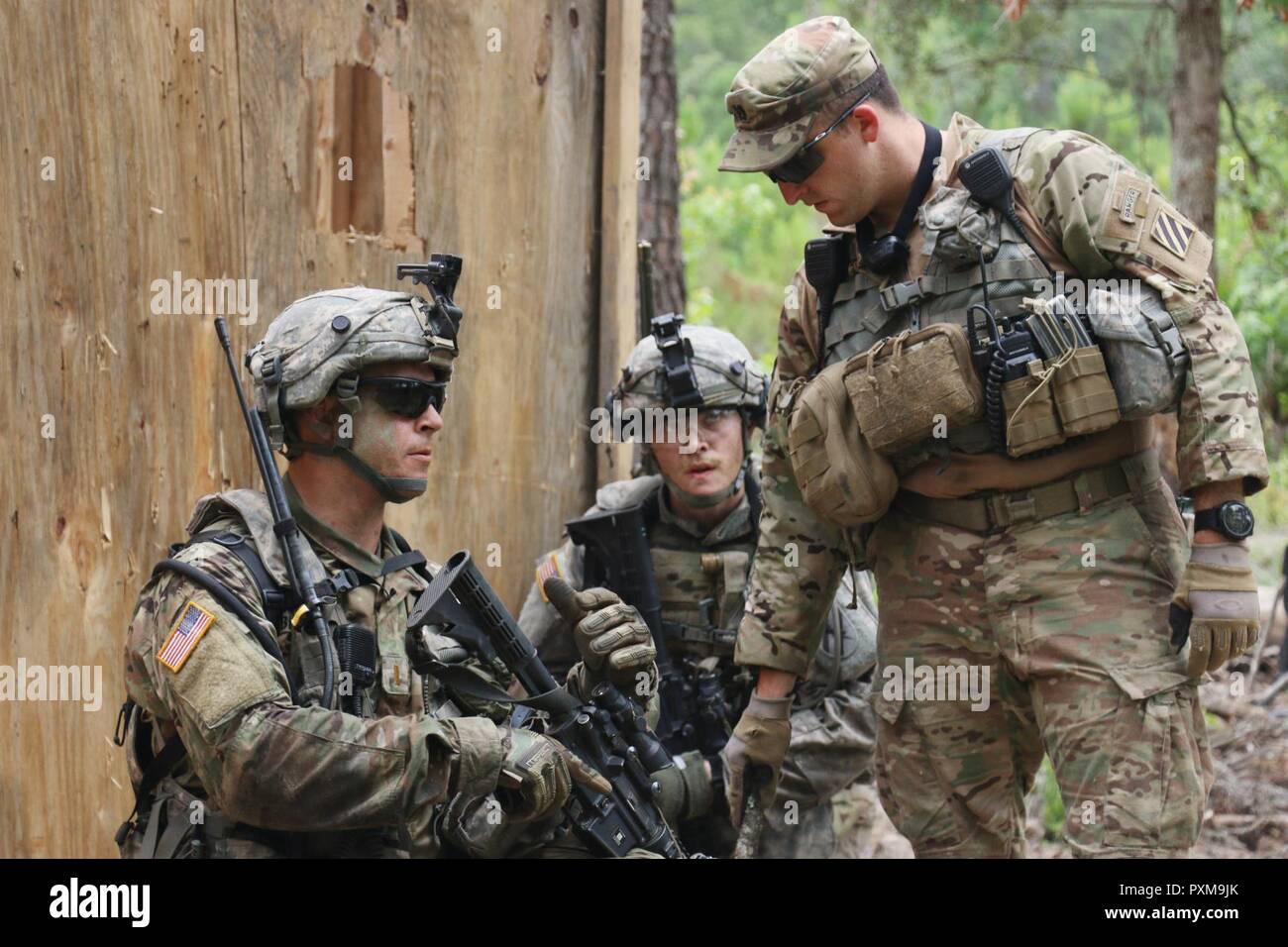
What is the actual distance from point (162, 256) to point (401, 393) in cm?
87

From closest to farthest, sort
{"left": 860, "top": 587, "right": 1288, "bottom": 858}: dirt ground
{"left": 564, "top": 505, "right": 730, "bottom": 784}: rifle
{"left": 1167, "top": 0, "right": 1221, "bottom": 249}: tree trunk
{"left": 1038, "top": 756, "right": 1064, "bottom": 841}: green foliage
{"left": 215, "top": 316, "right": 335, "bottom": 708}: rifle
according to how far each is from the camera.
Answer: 1. {"left": 215, "top": 316, "right": 335, "bottom": 708}: rifle
2. {"left": 564, "top": 505, "right": 730, "bottom": 784}: rifle
3. {"left": 860, "top": 587, "right": 1288, "bottom": 858}: dirt ground
4. {"left": 1038, "top": 756, "right": 1064, "bottom": 841}: green foliage
5. {"left": 1167, "top": 0, "right": 1221, "bottom": 249}: tree trunk

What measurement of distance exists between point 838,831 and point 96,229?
A: 3.40 metres

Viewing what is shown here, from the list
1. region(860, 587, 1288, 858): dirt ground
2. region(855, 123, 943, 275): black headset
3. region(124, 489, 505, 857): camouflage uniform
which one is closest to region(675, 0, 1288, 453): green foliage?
region(855, 123, 943, 275): black headset

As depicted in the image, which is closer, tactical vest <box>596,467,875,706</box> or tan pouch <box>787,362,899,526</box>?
tan pouch <box>787,362,899,526</box>

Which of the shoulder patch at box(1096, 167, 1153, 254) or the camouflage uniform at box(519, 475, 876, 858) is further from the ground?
the shoulder patch at box(1096, 167, 1153, 254)

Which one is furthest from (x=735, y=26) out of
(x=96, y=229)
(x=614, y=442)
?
(x=96, y=229)

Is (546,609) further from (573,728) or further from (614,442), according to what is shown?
(573,728)

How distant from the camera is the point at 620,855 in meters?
3.62

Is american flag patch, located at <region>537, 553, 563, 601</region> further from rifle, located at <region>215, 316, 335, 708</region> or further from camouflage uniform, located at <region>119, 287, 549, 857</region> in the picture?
rifle, located at <region>215, 316, 335, 708</region>

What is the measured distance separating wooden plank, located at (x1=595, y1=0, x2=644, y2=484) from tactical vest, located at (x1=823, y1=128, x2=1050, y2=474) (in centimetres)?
174

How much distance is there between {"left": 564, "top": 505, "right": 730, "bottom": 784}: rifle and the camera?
467 cm

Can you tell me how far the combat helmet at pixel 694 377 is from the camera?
4820 millimetres

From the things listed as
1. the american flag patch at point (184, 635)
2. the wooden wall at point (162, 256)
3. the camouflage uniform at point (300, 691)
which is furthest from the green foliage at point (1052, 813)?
the american flag patch at point (184, 635)

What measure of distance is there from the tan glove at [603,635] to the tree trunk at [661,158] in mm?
3372
